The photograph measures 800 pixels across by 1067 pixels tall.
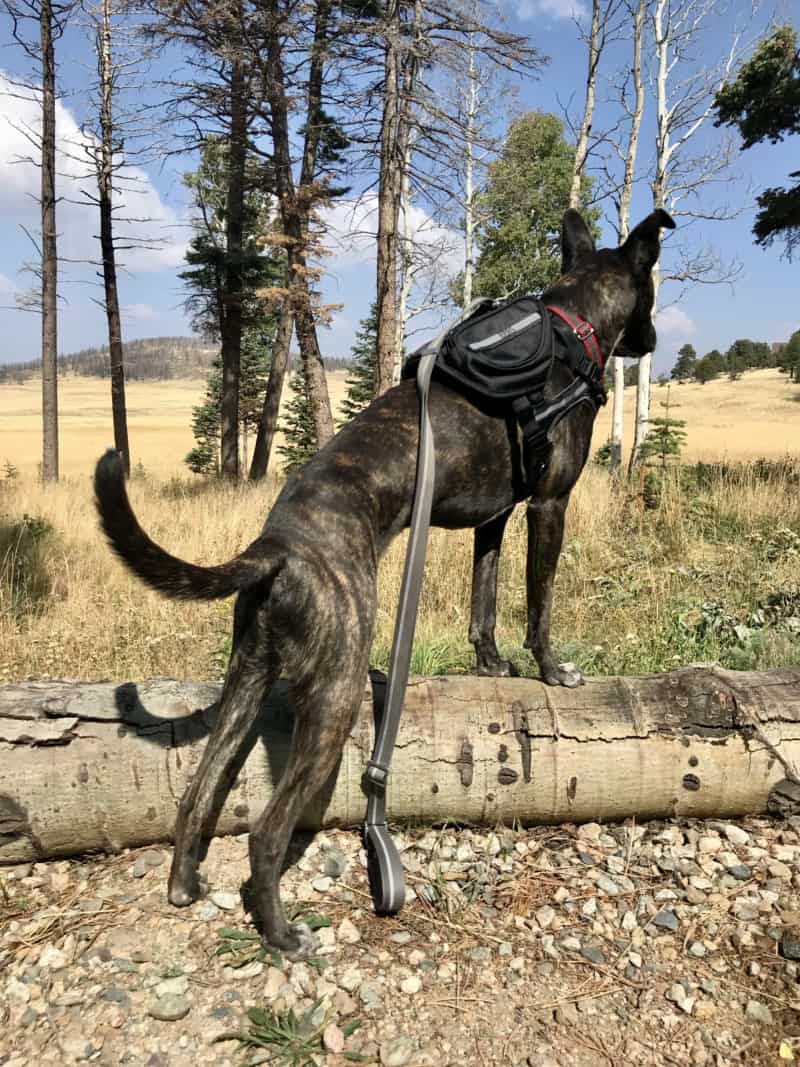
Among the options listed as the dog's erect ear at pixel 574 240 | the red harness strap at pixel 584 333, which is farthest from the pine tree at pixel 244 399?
the red harness strap at pixel 584 333

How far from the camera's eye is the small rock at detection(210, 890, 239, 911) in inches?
103

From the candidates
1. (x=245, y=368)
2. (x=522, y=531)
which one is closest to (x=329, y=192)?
(x=522, y=531)

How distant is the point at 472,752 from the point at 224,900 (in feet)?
3.78

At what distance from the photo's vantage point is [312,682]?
235 centimetres

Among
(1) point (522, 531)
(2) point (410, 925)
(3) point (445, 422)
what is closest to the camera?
(2) point (410, 925)

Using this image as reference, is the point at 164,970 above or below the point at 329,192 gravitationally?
below

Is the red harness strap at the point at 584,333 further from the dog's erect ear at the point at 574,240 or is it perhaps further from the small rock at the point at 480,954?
the small rock at the point at 480,954

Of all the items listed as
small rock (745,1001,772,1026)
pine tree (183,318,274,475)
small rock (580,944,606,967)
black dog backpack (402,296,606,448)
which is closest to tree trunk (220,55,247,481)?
pine tree (183,318,274,475)

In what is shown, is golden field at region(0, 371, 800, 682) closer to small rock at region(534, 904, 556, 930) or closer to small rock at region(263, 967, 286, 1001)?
small rock at region(263, 967, 286, 1001)

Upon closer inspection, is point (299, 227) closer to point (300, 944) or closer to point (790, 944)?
point (300, 944)

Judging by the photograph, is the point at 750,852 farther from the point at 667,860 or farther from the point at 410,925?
the point at 410,925

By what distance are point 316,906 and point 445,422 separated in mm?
1932

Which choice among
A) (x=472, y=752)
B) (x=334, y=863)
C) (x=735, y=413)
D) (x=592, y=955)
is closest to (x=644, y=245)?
(x=472, y=752)

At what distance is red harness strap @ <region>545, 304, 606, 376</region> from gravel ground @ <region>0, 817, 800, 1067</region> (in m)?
2.11
